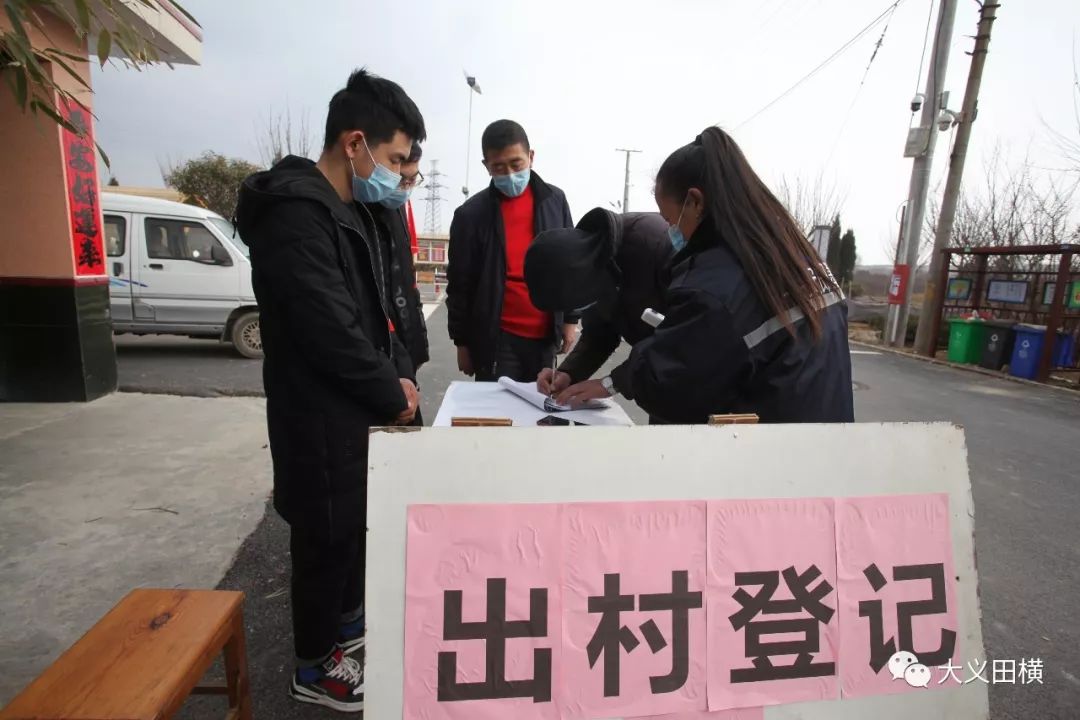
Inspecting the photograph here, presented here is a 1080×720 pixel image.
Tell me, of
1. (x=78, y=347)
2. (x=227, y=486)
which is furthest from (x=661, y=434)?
(x=78, y=347)

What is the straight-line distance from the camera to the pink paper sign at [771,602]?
113cm

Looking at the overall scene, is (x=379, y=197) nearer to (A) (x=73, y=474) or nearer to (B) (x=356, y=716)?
(B) (x=356, y=716)

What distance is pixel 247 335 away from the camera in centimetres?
725

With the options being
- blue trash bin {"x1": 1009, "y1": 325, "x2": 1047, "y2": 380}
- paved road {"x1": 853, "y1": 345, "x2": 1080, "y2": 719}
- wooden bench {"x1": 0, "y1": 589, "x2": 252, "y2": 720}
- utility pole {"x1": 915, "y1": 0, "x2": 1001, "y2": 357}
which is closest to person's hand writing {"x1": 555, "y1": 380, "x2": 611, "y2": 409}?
wooden bench {"x1": 0, "y1": 589, "x2": 252, "y2": 720}

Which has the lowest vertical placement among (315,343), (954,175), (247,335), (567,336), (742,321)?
(247,335)

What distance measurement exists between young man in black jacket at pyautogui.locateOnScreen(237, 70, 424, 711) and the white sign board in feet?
1.86

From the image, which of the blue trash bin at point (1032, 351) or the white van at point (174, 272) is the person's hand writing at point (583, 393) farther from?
the blue trash bin at point (1032, 351)

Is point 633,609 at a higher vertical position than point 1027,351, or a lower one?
higher

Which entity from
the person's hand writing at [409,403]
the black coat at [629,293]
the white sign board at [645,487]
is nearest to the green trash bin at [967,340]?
the black coat at [629,293]

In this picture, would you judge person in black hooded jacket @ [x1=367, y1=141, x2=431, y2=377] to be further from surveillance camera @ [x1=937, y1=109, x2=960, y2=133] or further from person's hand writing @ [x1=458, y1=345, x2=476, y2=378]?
surveillance camera @ [x1=937, y1=109, x2=960, y2=133]

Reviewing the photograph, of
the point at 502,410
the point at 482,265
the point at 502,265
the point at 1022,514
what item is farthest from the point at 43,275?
the point at 1022,514

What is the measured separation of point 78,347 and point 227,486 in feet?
8.46

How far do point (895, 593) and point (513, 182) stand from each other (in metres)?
2.22

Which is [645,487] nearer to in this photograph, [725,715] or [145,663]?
[725,715]
